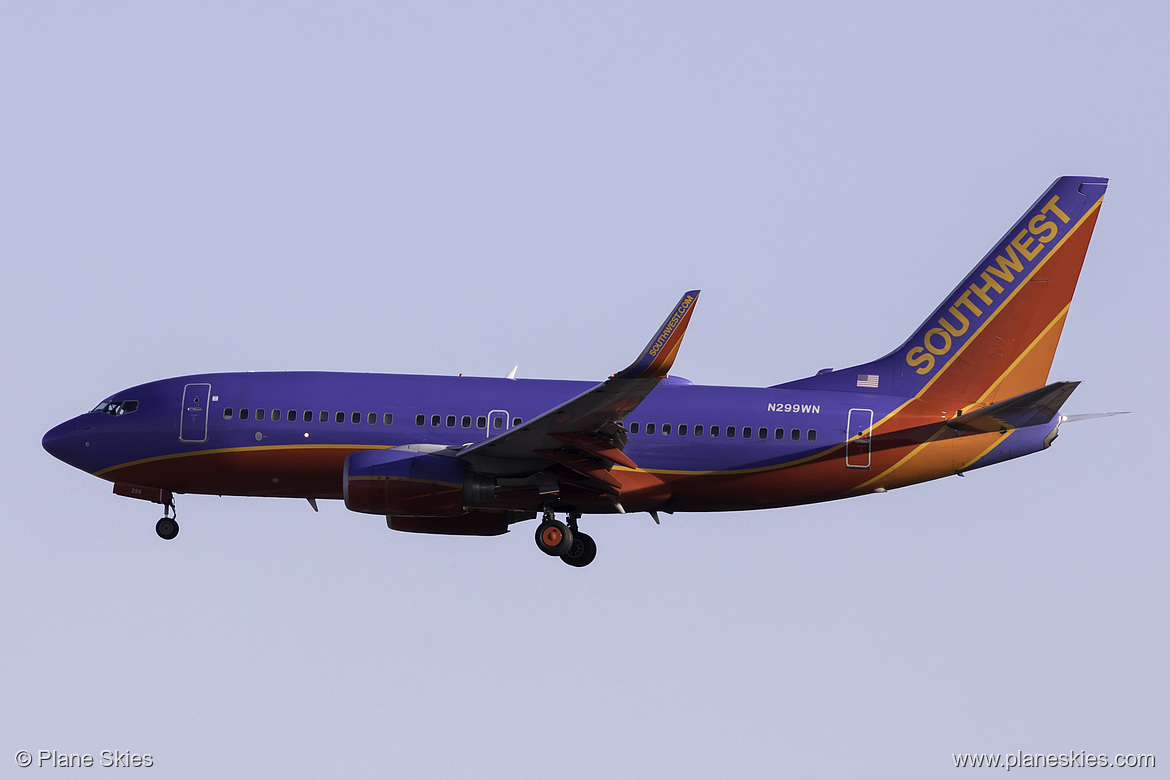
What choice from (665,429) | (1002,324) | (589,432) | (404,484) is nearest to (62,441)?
(404,484)

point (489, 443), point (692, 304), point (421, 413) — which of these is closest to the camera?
point (692, 304)

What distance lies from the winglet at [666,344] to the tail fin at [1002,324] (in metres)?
8.91

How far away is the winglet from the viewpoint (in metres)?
39.3

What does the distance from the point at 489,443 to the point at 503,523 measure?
6064 millimetres

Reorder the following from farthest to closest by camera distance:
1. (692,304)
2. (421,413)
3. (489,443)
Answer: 1. (421,413)
2. (489,443)
3. (692,304)

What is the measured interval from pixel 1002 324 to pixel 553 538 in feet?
42.1

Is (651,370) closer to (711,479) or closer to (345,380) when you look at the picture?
(711,479)

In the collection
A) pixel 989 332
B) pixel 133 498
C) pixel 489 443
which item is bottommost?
pixel 133 498

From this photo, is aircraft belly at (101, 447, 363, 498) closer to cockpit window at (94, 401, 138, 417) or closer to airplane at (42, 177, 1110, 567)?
airplane at (42, 177, 1110, 567)

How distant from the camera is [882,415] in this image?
153ft

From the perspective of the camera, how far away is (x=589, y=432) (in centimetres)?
4394

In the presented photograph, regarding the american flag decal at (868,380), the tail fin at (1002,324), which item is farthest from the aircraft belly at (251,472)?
the american flag decal at (868,380)

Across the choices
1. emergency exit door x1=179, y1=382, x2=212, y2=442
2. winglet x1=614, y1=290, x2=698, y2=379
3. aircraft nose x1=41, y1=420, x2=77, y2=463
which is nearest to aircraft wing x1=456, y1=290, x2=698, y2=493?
winglet x1=614, y1=290, x2=698, y2=379

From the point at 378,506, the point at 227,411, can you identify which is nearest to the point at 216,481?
the point at 227,411
